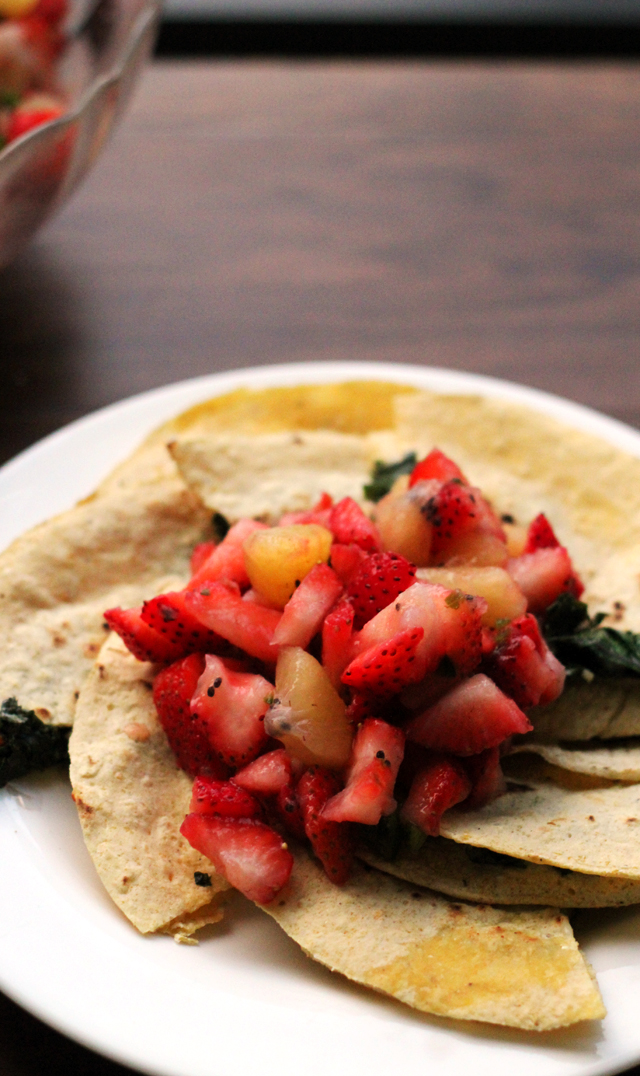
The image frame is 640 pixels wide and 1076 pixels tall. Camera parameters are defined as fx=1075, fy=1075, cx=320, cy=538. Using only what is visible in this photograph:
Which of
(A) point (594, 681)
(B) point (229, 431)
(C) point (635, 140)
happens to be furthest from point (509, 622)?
(C) point (635, 140)

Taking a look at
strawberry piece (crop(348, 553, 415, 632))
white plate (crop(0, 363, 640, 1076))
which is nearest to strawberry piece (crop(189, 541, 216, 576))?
strawberry piece (crop(348, 553, 415, 632))

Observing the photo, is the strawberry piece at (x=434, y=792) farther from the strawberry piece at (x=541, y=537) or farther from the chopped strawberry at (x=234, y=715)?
the strawberry piece at (x=541, y=537)

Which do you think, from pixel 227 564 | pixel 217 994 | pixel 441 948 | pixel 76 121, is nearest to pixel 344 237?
pixel 76 121

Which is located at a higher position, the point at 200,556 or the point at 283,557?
the point at 283,557

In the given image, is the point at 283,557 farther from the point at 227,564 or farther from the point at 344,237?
the point at 344,237

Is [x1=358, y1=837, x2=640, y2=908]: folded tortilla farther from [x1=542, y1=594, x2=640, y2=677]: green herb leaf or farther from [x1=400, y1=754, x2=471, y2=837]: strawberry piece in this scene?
[x1=542, y1=594, x2=640, y2=677]: green herb leaf
